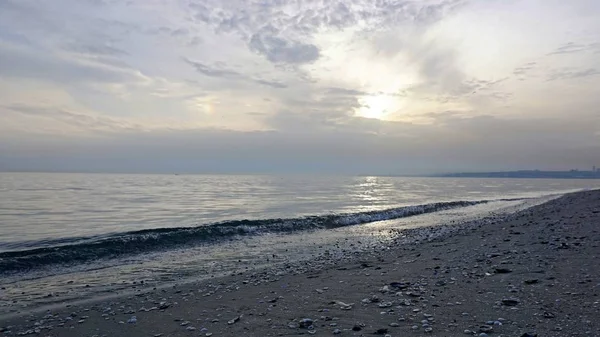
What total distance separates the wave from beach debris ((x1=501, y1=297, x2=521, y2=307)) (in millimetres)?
17548

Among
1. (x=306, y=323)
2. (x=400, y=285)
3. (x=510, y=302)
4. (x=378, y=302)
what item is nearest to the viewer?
(x=306, y=323)

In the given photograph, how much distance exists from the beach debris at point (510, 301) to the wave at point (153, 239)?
17.5 m

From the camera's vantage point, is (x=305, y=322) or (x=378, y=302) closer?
(x=305, y=322)

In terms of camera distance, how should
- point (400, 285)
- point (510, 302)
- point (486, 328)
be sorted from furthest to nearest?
1. point (400, 285)
2. point (510, 302)
3. point (486, 328)

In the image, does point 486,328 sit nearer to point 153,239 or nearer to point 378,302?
point 378,302

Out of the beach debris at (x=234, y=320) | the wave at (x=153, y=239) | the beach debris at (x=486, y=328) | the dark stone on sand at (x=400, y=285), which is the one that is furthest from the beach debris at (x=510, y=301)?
the wave at (x=153, y=239)

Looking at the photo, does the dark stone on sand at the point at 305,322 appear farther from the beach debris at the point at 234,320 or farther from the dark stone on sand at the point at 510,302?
the dark stone on sand at the point at 510,302

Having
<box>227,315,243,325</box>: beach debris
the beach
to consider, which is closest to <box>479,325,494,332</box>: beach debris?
the beach

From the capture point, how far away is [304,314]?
28.4 feet

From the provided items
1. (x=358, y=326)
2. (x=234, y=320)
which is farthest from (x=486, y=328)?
(x=234, y=320)

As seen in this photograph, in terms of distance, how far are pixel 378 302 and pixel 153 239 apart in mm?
16980

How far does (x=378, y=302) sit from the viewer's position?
29.8ft

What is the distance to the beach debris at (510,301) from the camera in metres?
7.95

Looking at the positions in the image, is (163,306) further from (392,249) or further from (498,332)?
(392,249)
